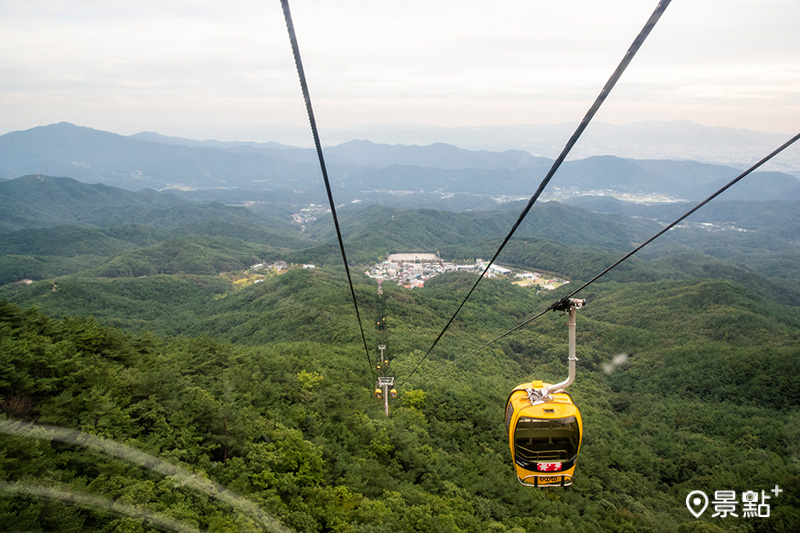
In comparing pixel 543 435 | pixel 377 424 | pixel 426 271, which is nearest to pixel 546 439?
pixel 543 435

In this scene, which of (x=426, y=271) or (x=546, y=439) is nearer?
(x=546, y=439)

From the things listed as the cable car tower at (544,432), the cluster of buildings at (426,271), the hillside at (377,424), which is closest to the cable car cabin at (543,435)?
the cable car tower at (544,432)

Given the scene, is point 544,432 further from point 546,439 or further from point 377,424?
point 377,424

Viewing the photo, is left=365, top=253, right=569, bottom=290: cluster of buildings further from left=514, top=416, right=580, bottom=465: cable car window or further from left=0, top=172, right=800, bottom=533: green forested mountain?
left=514, top=416, right=580, bottom=465: cable car window

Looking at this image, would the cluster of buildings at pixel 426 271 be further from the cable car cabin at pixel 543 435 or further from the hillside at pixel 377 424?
the cable car cabin at pixel 543 435

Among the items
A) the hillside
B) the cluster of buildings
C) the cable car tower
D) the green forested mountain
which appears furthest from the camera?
the cluster of buildings

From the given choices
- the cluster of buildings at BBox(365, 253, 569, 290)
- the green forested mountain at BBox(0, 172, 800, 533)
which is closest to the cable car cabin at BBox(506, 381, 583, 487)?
the green forested mountain at BBox(0, 172, 800, 533)
